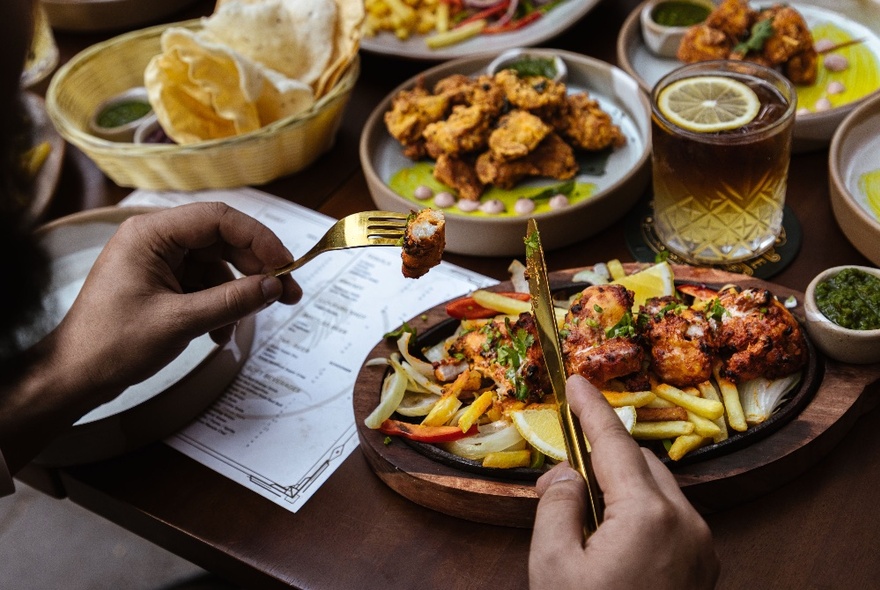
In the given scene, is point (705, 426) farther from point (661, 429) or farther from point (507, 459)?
point (507, 459)

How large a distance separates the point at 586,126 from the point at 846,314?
3.04ft

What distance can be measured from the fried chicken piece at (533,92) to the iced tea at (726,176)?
1.22 feet

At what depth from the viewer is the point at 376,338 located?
194 centimetres

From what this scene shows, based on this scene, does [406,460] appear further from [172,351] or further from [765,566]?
[765,566]

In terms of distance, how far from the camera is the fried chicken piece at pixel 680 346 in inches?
A: 57.7

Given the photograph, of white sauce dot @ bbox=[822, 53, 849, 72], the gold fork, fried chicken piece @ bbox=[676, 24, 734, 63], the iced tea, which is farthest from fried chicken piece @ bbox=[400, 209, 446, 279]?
white sauce dot @ bbox=[822, 53, 849, 72]

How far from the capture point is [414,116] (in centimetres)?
228

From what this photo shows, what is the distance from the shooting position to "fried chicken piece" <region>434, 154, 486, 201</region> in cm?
220

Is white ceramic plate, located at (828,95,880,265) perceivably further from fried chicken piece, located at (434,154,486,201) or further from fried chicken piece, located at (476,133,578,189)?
fried chicken piece, located at (434,154,486,201)

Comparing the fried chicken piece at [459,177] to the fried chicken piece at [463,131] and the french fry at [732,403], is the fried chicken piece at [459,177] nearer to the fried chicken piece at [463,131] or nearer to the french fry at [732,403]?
the fried chicken piece at [463,131]

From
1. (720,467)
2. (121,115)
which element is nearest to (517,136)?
(720,467)

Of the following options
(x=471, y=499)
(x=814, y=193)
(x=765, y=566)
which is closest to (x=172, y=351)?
(x=471, y=499)

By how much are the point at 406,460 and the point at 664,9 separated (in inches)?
70.2

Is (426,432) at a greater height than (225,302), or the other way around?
(225,302)
